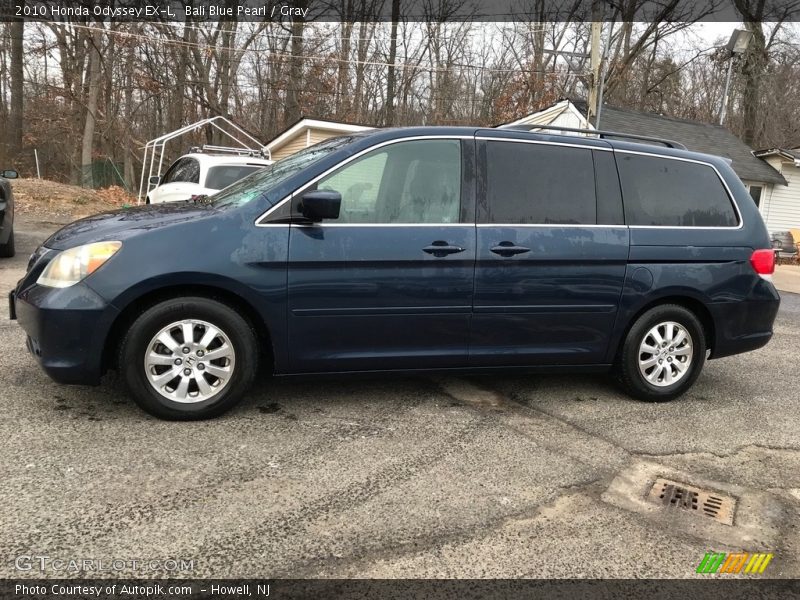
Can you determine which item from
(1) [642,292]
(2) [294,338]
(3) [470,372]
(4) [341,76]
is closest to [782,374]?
(1) [642,292]

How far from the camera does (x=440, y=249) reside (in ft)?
12.6

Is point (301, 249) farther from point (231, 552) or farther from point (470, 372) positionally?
point (231, 552)

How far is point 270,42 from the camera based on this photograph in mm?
26234

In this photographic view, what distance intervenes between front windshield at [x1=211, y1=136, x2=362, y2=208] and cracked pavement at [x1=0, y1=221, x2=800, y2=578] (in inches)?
51.2

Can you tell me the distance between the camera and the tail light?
15.1 ft

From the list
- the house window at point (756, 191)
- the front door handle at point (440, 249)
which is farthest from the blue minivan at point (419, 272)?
the house window at point (756, 191)

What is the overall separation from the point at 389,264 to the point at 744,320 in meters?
2.80

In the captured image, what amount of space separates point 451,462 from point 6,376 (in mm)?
3037

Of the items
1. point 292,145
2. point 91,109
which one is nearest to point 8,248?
A: point 292,145

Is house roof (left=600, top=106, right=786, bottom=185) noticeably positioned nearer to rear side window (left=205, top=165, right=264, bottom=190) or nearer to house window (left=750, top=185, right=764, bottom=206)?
house window (left=750, top=185, right=764, bottom=206)

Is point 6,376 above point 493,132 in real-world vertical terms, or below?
below

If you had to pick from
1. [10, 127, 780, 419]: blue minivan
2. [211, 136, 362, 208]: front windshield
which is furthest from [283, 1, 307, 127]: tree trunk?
[10, 127, 780, 419]: blue minivan

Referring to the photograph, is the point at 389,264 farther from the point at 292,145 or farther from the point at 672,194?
A: the point at 292,145

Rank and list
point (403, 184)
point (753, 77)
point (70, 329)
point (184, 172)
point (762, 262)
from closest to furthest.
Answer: point (70, 329) < point (403, 184) < point (762, 262) < point (184, 172) < point (753, 77)
